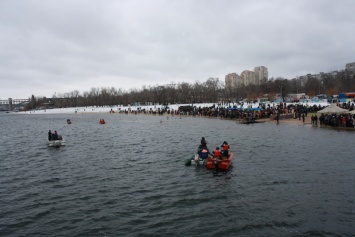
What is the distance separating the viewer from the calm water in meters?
13.2

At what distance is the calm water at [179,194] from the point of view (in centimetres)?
1317

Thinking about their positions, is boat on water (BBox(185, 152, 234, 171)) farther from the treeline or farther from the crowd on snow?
the treeline

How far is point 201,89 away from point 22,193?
151424 mm

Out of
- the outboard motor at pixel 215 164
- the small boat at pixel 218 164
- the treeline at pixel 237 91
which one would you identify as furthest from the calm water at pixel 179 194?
the treeline at pixel 237 91

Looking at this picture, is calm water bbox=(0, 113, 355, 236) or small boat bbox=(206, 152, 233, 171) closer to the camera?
calm water bbox=(0, 113, 355, 236)

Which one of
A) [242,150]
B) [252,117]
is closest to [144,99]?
[252,117]

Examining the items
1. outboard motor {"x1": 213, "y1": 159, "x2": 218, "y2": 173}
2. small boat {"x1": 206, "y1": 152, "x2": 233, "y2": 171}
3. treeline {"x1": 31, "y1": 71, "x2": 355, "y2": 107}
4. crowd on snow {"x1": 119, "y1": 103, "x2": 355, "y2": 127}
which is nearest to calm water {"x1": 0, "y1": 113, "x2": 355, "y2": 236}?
small boat {"x1": 206, "y1": 152, "x2": 233, "y2": 171}

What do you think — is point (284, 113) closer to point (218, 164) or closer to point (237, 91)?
point (218, 164)

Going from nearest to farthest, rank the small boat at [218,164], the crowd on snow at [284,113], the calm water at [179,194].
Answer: the calm water at [179,194] → the small boat at [218,164] → the crowd on snow at [284,113]

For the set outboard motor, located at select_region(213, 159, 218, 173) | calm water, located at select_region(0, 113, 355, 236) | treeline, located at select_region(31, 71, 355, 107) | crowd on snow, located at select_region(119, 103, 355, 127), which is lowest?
calm water, located at select_region(0, 113, 355, 236)

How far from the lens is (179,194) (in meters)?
17.3

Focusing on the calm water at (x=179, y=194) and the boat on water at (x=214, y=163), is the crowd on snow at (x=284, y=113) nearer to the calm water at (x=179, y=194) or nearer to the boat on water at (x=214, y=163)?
the calm water at (x=179, y=194)

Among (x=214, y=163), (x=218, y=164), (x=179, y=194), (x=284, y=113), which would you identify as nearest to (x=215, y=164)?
(x=214, y=163)

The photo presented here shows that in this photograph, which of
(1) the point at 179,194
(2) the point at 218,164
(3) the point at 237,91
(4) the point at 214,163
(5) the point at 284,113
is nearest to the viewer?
(1) the point at 179,194
